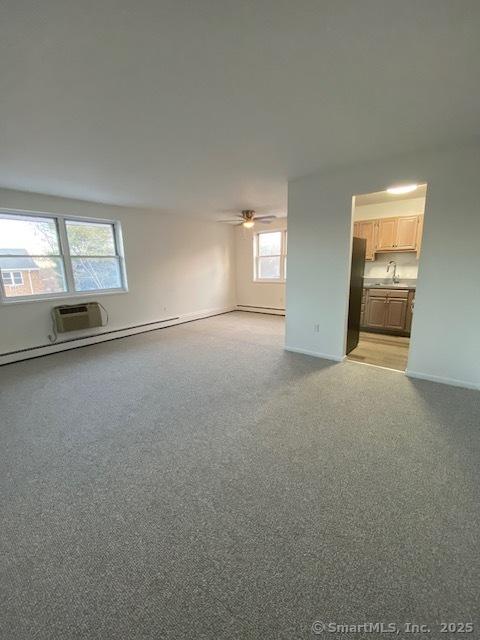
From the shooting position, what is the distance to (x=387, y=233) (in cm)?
515

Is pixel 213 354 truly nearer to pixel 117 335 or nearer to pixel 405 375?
pixel 117 335

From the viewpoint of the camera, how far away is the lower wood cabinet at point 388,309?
4949 mm

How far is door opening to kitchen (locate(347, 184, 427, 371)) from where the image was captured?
4.52 metres

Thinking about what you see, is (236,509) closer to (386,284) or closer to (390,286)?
(390,286)

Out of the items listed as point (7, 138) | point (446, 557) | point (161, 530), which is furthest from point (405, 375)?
point (7, 138)

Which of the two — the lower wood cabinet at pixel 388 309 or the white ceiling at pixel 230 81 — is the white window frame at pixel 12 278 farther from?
the lower wood cabinet at pixel 388 309

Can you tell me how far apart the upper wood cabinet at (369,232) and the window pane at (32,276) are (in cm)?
562

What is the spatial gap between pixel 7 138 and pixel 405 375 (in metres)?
4.94

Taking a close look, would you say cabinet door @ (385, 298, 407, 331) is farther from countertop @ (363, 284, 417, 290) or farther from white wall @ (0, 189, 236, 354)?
white wall @ (0, 189, 236, 354)

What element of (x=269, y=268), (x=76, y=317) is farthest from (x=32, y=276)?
(x=269, y=268)

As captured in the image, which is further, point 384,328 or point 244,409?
point 384,328

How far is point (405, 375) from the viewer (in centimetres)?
346

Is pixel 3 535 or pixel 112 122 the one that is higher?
pixel 112 122

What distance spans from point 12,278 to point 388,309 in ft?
21.1
